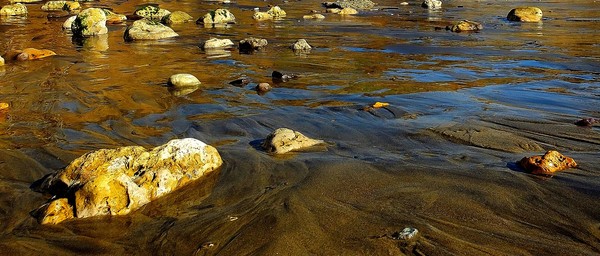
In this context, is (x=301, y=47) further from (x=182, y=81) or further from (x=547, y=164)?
(x=547, y=164)

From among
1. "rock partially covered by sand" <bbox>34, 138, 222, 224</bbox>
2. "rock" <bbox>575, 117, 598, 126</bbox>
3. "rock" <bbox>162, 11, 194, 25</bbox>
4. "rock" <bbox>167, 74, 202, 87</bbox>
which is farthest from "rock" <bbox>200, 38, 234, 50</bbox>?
"rock" <bbox>575, 117, 598, 126</bbox>

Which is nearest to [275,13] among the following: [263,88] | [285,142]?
[263,88]

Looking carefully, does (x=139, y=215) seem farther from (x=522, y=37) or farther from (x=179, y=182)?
(x=522, y=37)

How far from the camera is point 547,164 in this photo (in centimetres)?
402

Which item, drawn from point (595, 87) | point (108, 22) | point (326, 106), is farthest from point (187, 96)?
point (108, 22)

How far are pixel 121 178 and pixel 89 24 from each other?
46.1 ft

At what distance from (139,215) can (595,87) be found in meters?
6.98

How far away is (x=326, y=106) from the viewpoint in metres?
6.83

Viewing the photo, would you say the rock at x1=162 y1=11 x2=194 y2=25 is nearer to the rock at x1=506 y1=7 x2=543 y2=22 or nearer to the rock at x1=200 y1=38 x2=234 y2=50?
the rock at x1=200 y1=38 x2=234 y2=50

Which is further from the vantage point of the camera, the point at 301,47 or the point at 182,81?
the point at 301,47

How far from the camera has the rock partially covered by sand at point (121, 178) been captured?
369 cm

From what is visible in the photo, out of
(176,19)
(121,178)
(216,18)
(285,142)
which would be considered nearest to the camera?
→ (121,178)

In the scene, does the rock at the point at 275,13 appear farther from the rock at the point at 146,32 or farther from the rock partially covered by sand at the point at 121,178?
the rock partially covered by sand at the point at 121,178

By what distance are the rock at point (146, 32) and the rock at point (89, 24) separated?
175 centimetres
